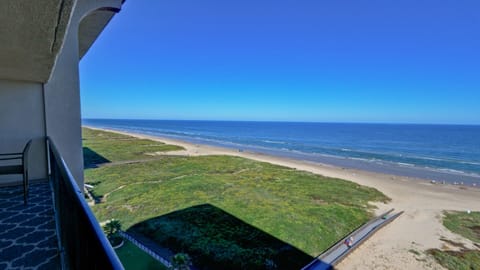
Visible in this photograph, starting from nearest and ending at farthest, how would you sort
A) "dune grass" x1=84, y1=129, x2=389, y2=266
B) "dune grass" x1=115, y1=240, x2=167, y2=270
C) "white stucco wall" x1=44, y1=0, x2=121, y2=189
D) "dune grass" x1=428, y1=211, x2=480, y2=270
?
"white stucco wall" x1=44, y1=0, x2=121, y2=189 → "dune grass" x1=115, y1=240, x2=167, y2=270 → "dune grass" x1=428, y1=211, x2=480, y2=270 → "dune grass" x1=84, y1=129, x2=389, y2=266

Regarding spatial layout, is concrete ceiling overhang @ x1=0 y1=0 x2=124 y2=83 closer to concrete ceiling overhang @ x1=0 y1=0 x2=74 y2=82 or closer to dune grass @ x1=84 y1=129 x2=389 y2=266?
concrete ceiling overhang @ x1=0 y1=0 x2=74 y2=82

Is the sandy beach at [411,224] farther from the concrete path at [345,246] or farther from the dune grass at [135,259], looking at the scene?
the dune grass at [135,259]

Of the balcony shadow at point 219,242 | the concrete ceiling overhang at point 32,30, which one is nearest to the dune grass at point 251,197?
the balcony shadow at point 219,242

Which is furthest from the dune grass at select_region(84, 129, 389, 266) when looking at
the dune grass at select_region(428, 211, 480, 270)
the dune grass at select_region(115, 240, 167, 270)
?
the dune grass at select_region(428, 211, 480, 270)

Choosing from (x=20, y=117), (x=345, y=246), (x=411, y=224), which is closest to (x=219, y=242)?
(x=345, y=246)

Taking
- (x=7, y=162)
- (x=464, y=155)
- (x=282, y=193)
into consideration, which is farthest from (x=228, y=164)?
(x=464, y=155)

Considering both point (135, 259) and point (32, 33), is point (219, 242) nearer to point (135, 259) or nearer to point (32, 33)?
point (135, 259)

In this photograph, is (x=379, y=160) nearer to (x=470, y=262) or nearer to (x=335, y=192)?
(x=335, y=192)
